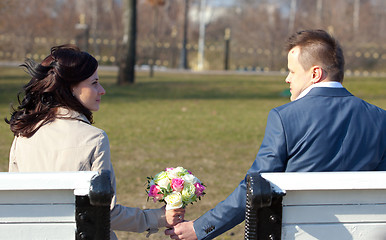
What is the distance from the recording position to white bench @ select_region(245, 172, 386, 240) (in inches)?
82.4

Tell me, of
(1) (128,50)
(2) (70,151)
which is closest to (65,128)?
(2) (70,151)

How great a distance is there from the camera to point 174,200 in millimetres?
2965

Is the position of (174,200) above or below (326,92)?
below

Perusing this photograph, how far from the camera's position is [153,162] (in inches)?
328

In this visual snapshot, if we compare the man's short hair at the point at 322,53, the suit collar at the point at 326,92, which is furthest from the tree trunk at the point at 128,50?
the suit collar at the point at 326,92

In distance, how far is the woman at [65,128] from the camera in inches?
112

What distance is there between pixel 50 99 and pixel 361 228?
169 centimetres

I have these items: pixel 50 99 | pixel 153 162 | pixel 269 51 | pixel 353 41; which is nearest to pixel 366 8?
pixel 353 41

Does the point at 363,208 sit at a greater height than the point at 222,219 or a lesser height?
greater

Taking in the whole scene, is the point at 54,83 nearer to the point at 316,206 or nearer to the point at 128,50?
the point at 316,206

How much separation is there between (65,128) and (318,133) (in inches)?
48.6

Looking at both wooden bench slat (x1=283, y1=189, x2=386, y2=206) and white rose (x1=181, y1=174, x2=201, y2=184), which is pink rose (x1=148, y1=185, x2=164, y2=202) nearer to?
white rose (x1=181, y1=174, x2=201, y2=184)

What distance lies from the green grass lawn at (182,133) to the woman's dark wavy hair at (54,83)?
2.51 metres

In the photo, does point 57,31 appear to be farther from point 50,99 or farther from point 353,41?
point 50,99
